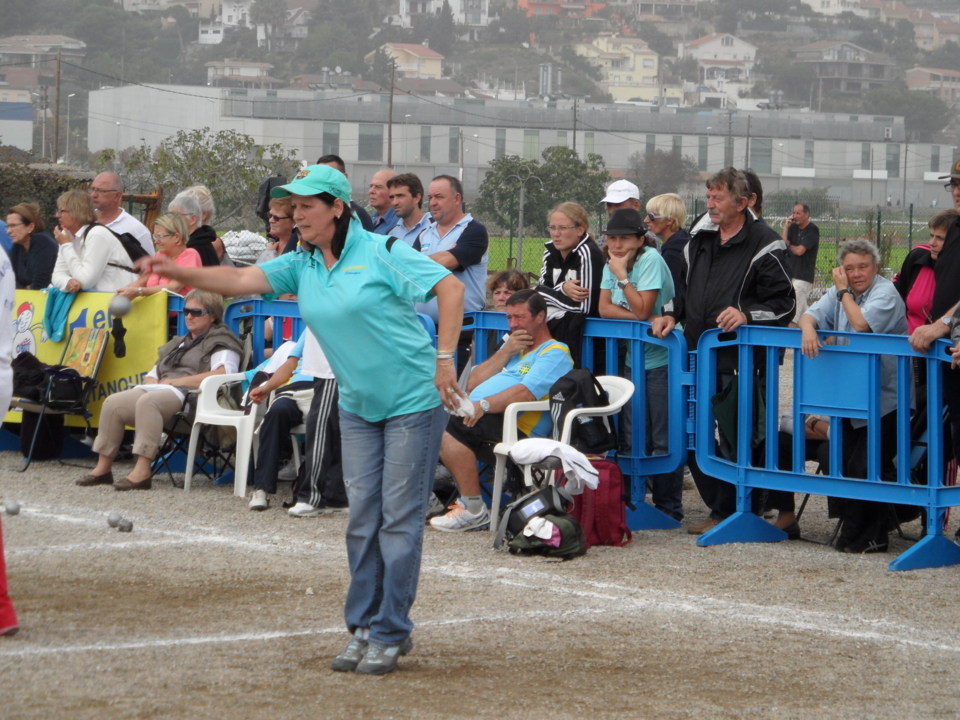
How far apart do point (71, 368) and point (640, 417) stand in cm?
444

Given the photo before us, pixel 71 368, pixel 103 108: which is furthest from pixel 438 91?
pixel 71 368

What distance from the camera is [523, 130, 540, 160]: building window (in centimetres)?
12588

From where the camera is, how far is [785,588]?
7266 mm

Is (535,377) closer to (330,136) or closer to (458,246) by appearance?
(458,246)

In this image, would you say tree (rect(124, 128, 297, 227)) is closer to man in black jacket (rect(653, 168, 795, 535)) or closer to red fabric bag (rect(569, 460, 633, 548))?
man in black jacket (rect(653, 168, 795, 535))

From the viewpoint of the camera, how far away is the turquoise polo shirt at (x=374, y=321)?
5.61 meters

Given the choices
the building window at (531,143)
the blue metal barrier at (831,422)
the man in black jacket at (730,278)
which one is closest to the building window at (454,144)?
the building window at (531,143)

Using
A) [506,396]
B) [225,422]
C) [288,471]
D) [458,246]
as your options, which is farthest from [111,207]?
[506,396]

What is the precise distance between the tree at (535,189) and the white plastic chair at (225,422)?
2587 centimetres

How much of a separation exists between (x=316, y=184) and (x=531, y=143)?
12175 cm

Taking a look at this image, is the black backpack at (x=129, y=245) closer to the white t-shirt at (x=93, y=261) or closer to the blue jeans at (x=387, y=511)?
the white t-shirt at (x=93, y=261)

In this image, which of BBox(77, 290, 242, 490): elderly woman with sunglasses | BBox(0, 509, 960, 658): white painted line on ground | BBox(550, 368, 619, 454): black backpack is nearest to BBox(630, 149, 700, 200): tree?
BBox(77, 290, 242, 490): elderly woman with sunglasses

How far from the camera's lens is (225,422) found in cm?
972

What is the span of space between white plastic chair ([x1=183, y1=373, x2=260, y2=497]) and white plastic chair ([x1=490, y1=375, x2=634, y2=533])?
1.90 m
